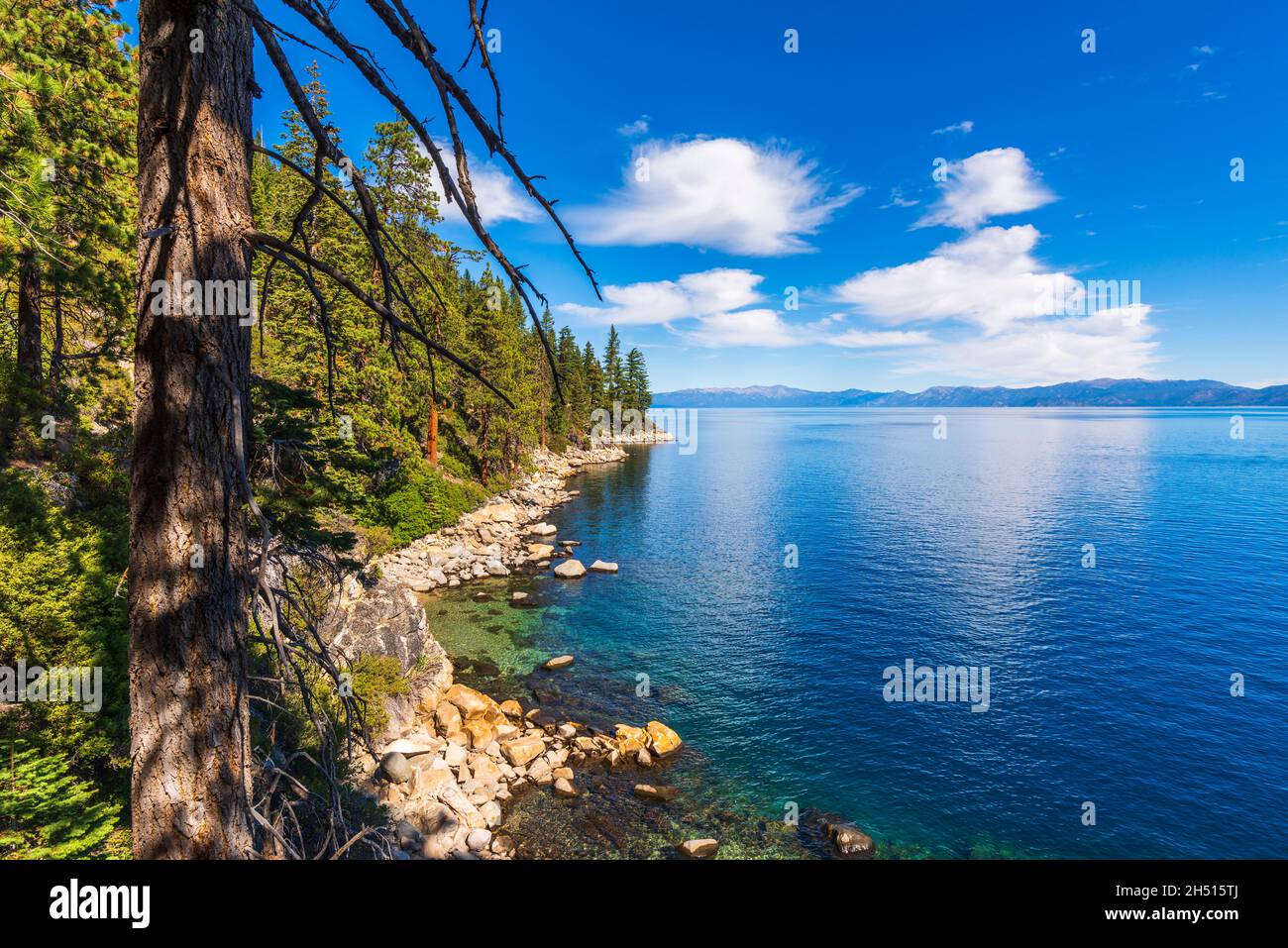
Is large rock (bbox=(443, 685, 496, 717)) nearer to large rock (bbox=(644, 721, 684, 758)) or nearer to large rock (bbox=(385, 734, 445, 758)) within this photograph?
large rock (bbox=(385, 734, 445, 758))

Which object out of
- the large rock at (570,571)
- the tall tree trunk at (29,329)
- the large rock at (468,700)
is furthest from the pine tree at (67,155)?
the large rock at (570,571)

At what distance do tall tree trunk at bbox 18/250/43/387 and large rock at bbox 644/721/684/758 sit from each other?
58.7ft

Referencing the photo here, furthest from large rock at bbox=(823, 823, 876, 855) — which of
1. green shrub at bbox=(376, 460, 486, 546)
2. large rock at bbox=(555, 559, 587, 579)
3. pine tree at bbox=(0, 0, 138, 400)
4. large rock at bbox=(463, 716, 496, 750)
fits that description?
green shrub at bbox=(376, 460, 486, 546)

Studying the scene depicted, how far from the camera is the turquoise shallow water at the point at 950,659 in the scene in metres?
15.7

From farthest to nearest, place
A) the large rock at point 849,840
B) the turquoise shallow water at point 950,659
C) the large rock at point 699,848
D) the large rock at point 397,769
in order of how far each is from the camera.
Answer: the turquoise shallow water at point 950,659 < the large rock at point 397,769 < the large rock at point 849,840 < the large rock at point 699,848

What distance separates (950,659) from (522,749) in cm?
1796

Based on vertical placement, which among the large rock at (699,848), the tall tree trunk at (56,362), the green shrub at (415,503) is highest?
the tall tree trunk at (56,362)

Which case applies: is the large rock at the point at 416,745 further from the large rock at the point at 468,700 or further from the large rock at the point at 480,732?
the large rock at the point at 468,700

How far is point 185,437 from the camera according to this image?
220 centimetres

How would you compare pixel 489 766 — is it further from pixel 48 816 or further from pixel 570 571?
pixel 570 571

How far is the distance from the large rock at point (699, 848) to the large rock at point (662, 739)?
3.44m
